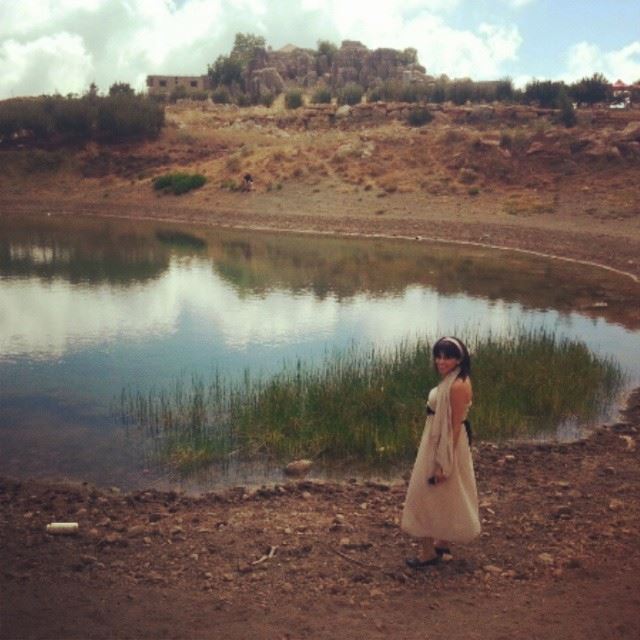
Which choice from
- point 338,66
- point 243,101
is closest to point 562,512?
point 243,101

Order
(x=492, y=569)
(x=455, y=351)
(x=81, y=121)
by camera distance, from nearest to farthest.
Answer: (x=455, y=351) < (x=492, y=569) < (x=81, y=121)

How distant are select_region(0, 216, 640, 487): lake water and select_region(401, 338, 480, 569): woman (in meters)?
3.18

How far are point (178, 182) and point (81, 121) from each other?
576 inches

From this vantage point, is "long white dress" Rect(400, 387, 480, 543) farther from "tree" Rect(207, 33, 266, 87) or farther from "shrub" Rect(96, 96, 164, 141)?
"tree" Rect(207, 33, 266, 87)

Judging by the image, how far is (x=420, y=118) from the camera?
170 feet

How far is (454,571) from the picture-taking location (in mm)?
6125

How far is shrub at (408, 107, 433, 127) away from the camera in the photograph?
170 ft

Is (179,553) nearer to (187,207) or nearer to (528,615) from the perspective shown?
(528,615)

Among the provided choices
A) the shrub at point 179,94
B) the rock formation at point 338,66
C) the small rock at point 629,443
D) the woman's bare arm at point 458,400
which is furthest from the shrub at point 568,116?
the rock formation at point 338,66

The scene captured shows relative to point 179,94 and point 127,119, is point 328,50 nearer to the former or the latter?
point 179,94

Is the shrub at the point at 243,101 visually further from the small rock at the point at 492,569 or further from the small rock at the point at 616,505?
the small rock at the point at 492,569

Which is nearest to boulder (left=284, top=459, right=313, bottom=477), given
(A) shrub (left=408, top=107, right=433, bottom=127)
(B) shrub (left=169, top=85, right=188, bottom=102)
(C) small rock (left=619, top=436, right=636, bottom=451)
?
(C) small rock (left=619, top=436, right=636, bottom=451)

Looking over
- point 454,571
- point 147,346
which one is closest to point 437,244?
point 147,346

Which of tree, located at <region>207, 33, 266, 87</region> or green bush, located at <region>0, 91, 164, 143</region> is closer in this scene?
green bush, located at <region>0, 91, 164, 143</region>
